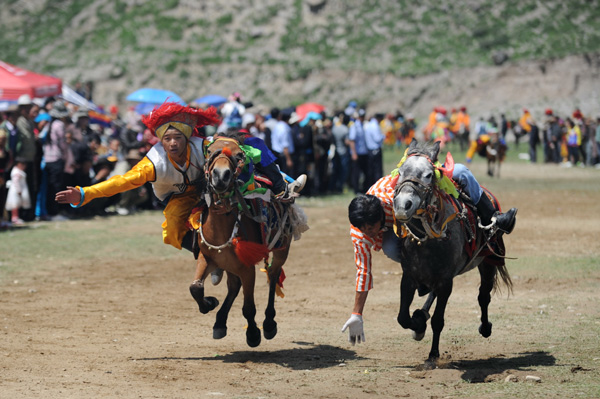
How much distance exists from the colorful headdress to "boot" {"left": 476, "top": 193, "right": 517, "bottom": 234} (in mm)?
2748

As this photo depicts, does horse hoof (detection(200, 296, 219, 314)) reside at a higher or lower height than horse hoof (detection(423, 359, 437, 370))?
higher

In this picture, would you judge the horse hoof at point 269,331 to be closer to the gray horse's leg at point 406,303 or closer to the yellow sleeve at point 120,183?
the gray horse's leg at point 406,303

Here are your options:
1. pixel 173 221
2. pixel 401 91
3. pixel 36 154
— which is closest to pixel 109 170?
pixel 36 154

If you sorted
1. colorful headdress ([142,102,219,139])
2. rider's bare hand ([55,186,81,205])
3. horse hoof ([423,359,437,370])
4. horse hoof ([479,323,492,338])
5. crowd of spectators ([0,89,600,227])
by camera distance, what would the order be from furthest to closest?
crowd of spectators ([0,89,600,227]) < horse hoof ([479,323,492,338]) < colorful headdress ([142,102,219,139]) < rider's bare hand ([55,186,81,205]) < horse hoof ([423,359,437,370])

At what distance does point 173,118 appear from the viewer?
830cm

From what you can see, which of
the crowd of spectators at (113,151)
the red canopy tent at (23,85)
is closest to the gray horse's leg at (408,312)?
the crowd of spectators at (113,151)

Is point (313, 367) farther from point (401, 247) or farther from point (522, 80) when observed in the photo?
point (522, 80)

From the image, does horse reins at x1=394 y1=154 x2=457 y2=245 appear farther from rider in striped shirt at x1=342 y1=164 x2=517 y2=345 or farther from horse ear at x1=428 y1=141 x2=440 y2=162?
rider in striped shirt at x1=342 y1=164 x2=517 y2=345

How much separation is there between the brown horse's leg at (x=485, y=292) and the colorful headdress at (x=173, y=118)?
126 inches

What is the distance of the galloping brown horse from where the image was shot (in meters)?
7.77

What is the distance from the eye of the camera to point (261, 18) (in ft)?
202

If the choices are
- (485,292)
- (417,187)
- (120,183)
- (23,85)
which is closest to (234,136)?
→ (120,183)

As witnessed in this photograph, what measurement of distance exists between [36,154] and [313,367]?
1189cm

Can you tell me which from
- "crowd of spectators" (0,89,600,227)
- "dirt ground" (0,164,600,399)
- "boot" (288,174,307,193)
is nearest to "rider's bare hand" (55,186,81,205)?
"dirt ground" (0,164,600,399)
